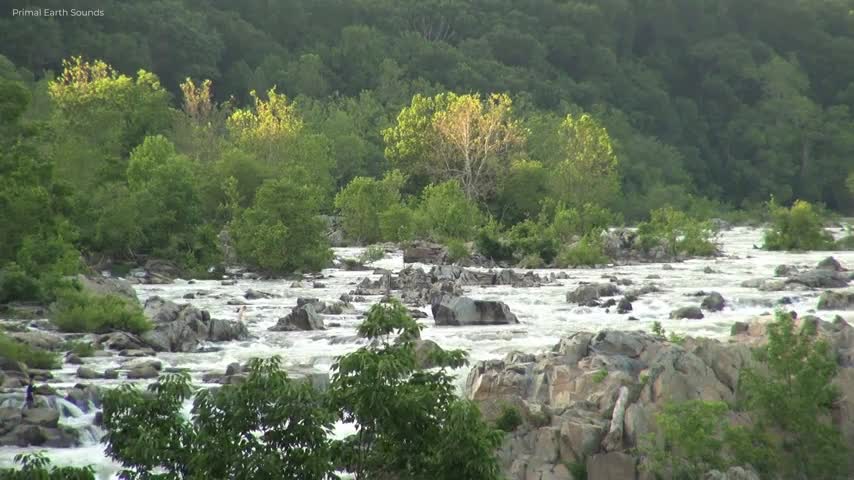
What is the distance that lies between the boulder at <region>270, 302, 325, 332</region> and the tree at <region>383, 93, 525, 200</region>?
40381 mm

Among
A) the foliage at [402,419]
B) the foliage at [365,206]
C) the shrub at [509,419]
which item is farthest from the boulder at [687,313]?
the foliage at [365,206]

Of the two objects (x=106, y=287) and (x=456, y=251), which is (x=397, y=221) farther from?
(x=106, y=287)

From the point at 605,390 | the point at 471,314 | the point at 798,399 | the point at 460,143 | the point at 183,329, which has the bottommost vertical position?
the point at 471,314

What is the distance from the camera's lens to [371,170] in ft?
300

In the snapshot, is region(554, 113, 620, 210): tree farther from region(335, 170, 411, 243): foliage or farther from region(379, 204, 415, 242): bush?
region(379, 204, 415, 242): bush

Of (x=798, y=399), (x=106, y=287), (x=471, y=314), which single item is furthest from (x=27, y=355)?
(x=798, y=399)

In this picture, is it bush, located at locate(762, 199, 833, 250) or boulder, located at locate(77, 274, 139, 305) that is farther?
bush, located at locate(762, 199, 833, 250)

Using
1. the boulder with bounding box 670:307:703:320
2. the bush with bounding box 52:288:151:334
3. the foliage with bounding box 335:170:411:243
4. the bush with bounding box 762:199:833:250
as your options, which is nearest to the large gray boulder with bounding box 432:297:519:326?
the boulder with bounding box 670:307:703:320

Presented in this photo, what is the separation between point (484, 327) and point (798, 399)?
14.7 m

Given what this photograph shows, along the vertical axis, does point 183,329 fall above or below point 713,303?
above

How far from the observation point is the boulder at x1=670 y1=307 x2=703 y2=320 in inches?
1375

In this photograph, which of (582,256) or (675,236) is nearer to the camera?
(582,256)

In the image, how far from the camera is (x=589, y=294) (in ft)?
131

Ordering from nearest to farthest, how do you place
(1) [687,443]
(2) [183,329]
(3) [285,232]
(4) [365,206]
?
(1) [687,443] → (2) [183,329] → (3) [285,232] → (4) [365,206]
